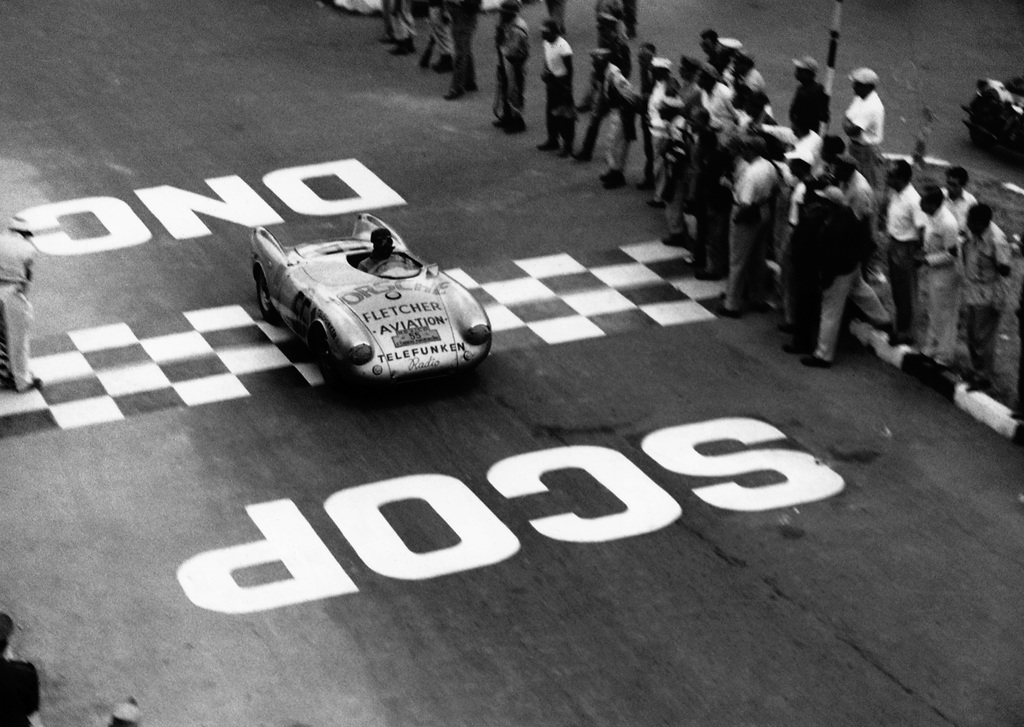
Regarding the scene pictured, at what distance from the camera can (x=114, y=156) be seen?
21.1 metres

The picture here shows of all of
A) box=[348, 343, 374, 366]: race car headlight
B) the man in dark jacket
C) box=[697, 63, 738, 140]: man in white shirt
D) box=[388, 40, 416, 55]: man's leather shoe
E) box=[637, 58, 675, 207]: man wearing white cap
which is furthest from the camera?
box=[388, 40, 416, 55]: man's leather shoe

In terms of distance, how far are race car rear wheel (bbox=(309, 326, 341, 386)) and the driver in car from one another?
2.97 feet

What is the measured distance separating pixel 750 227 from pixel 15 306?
6.85 meters

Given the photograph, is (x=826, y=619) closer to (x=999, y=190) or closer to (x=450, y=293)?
(x=450, y=293)

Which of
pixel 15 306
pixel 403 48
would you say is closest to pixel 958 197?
pixel 15 306

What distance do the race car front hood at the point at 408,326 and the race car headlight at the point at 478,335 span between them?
0.09m

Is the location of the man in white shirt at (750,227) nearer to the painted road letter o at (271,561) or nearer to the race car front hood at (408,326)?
the race car front hood at (408,326)

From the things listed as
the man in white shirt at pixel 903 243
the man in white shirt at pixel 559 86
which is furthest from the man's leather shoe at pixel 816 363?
the man in white shirt at pixel 559 86

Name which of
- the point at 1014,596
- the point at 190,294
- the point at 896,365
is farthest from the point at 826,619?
the point at 190,294

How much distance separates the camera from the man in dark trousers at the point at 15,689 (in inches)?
351

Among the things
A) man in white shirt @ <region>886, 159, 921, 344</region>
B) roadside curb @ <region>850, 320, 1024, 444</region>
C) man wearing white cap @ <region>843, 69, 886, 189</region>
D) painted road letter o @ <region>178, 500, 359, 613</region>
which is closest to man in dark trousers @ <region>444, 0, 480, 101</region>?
man wearing white cap @ <region>843, 69, 886, 189</region>

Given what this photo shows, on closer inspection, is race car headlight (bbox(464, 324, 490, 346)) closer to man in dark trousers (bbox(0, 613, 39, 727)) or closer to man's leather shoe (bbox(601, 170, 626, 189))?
man's leather shoe (bbox(601, 170, 626, 189))

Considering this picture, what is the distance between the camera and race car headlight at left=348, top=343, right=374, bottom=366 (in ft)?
47.0

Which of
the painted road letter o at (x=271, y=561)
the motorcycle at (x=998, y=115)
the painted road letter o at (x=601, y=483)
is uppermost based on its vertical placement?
the motorcycle at (x=998, y=115)
